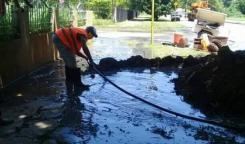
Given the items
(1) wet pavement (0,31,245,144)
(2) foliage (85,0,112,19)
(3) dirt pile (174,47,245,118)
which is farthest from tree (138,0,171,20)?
(3) dirt pile (174,47,245,118)

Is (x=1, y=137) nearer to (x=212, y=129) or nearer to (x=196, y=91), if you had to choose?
(x=212, y=129)

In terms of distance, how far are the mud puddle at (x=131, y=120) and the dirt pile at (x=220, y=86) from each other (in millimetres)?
297

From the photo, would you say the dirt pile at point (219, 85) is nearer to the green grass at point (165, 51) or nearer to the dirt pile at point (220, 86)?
the dirt pile at point (220, 86)

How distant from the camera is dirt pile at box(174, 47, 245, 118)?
28.8ft

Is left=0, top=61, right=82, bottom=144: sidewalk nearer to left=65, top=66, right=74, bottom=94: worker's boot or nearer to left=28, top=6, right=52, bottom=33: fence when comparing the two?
left=65, top=66, right=74, bottom=94: worker's boot

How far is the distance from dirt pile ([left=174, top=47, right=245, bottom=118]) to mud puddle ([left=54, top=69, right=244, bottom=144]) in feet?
0.97

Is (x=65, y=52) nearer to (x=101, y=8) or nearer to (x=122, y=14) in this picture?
(x=101, y=8)

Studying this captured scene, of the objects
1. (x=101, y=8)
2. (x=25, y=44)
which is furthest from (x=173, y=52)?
(x=101, y=8)

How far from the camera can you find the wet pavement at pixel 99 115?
7.14 metres

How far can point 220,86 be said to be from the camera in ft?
30.2

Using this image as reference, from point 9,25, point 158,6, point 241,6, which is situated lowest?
point 9,25

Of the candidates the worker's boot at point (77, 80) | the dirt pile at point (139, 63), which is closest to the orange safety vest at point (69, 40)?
the worker's boot at point (77, 80)

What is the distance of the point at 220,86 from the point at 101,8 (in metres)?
42.4

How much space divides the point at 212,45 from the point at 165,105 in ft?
34.5
